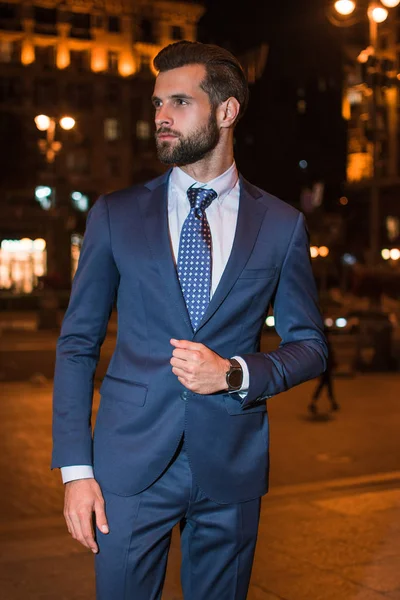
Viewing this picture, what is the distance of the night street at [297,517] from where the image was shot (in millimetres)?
5312

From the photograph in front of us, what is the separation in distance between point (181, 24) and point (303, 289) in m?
69.7

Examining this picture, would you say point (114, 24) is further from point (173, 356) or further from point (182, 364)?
point (182, 364)

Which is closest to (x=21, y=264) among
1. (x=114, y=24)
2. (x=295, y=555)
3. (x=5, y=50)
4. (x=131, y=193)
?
(x=5, y=50)

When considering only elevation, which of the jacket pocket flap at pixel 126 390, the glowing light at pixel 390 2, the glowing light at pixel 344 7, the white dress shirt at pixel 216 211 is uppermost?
the glowing light at pixel 390 2

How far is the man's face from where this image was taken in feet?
8.87

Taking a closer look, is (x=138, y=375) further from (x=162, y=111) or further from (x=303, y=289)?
(x=162, y=111)

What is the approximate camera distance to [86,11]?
2667 inches

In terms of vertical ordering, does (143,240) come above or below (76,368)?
above

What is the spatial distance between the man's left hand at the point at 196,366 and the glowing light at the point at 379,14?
643 inches

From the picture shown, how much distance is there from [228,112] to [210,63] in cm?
16

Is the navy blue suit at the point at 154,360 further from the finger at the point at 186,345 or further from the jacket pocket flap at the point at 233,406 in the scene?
the finger at the point at 186,345

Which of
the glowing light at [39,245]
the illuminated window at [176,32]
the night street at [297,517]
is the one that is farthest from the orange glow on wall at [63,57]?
the night street at [297,517]

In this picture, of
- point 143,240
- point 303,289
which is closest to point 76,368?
point 143,240

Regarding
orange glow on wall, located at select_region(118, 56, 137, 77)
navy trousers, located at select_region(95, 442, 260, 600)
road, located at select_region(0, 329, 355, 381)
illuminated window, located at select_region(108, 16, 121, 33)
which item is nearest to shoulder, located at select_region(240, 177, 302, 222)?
navy trousers, located at select_region(95, 442, 260, 600)
